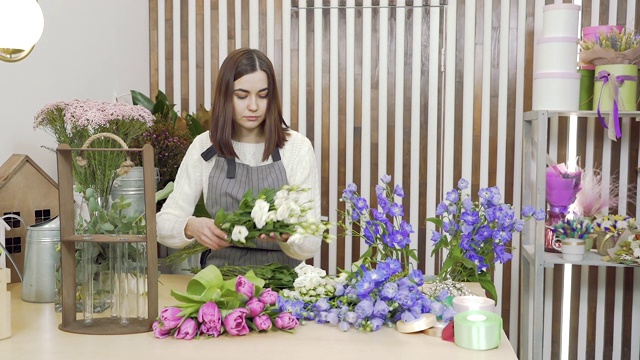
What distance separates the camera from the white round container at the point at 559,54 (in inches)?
126

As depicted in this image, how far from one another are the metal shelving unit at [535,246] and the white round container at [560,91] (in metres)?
0.04

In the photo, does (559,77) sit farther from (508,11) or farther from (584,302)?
(584,302)

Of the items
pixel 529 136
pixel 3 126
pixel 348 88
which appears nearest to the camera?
pixel 3 126

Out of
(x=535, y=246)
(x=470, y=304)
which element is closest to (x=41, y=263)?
(x=470, y=304)

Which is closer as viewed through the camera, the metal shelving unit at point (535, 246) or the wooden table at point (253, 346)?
the wooden table at point (253, 346)

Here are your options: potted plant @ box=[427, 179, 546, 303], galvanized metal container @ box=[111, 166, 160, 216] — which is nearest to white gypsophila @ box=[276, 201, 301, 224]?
potted plant @ box=[427, 179, 546, 303]

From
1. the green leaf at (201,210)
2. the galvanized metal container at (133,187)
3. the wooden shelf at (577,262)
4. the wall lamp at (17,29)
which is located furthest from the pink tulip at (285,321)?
the wooden shelf at (577,262)

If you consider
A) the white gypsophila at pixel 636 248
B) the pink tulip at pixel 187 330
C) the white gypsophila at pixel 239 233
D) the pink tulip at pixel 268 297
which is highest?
the white gypsophila at pixel 239 233

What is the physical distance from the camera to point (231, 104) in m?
2.34

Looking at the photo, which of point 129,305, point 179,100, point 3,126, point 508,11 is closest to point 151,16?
point 179,100

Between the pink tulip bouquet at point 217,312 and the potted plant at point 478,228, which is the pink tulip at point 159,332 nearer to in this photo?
the pink tulip bouquet at point 217,312

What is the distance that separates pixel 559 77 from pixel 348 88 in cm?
107

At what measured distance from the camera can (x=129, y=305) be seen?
179 centimetres

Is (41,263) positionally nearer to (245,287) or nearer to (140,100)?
(245,287)
